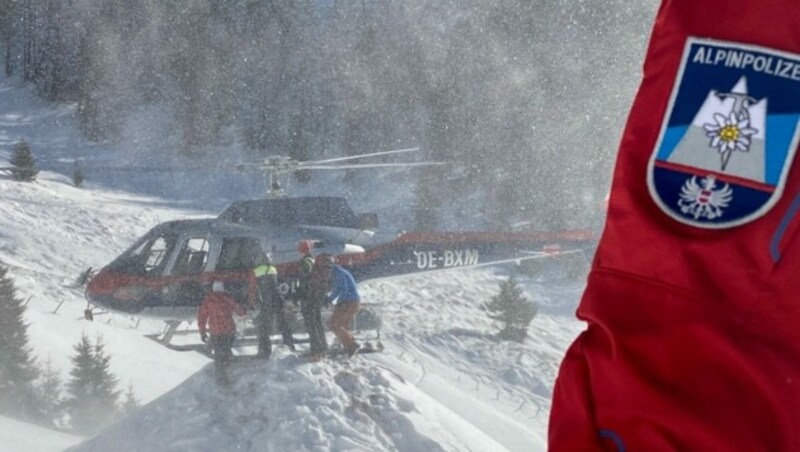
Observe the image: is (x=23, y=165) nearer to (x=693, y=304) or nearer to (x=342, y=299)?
(x=342, y=299)

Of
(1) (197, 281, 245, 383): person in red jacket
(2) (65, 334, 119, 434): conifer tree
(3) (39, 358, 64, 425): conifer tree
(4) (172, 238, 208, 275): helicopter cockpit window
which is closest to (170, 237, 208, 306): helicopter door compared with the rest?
(4) (172, 238, 208, 275): helicopter cockpit window

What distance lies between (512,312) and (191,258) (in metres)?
5.22

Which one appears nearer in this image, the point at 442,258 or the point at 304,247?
the point at 304,247

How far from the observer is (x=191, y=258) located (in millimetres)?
6648

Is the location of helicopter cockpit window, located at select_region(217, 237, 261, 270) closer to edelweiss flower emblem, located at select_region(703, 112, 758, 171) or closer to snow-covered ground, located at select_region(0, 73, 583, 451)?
snow-covered ground, located at select_region(0, 73, 583, 451)

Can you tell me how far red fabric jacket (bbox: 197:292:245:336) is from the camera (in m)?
5.97

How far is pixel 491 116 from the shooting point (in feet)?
64.7

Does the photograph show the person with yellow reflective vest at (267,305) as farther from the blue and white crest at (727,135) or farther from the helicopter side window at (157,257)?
the blue and white crest at (727,135)

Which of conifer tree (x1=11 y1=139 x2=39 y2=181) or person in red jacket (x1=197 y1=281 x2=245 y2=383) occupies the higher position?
conifer tree (x1=11 y1=139 x2=39 y2=181)

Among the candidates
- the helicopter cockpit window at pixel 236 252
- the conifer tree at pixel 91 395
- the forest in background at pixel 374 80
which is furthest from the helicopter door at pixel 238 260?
the forest in background at pixel 374 80

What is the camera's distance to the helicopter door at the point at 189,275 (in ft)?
21.7

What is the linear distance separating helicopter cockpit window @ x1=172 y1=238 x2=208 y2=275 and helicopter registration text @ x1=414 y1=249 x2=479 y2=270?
2103 millimetres

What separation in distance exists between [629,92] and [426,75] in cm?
650

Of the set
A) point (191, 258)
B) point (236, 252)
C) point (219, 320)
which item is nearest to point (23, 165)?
point (191, 258)
